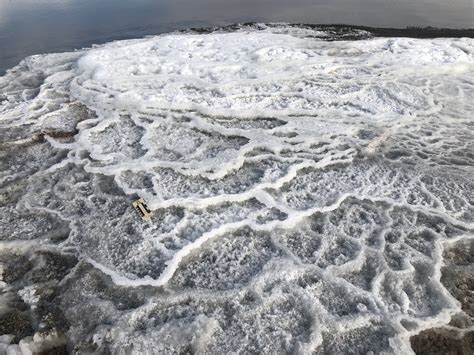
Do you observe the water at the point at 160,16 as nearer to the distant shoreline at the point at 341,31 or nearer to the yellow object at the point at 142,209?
the distant shoreline at the point at 341,31

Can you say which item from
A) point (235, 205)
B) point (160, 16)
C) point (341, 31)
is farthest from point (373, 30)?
point (235, 205)

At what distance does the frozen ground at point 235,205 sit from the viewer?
412cm

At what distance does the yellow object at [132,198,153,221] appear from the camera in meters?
5.33

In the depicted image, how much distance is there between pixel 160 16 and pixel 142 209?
13.0m

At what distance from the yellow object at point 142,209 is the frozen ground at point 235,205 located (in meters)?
0.11

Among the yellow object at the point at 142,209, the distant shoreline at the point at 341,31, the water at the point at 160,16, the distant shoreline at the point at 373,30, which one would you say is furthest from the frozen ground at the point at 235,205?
the water at the point at 160,16

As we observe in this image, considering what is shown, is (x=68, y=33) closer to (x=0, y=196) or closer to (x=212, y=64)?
(x=212, y=64)

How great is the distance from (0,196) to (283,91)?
17.5 feet

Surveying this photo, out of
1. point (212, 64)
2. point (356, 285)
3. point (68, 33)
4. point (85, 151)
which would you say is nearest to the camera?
point (356, 285)

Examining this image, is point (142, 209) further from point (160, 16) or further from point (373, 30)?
point (160, 16)

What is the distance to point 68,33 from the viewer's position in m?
14.5

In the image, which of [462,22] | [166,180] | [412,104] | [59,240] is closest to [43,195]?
[59,240]

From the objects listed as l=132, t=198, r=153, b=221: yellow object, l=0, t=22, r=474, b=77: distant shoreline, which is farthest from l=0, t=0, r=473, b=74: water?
l=132, t=198, r=153, b=221: yellow object

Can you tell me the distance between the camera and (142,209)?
5.39 metres
